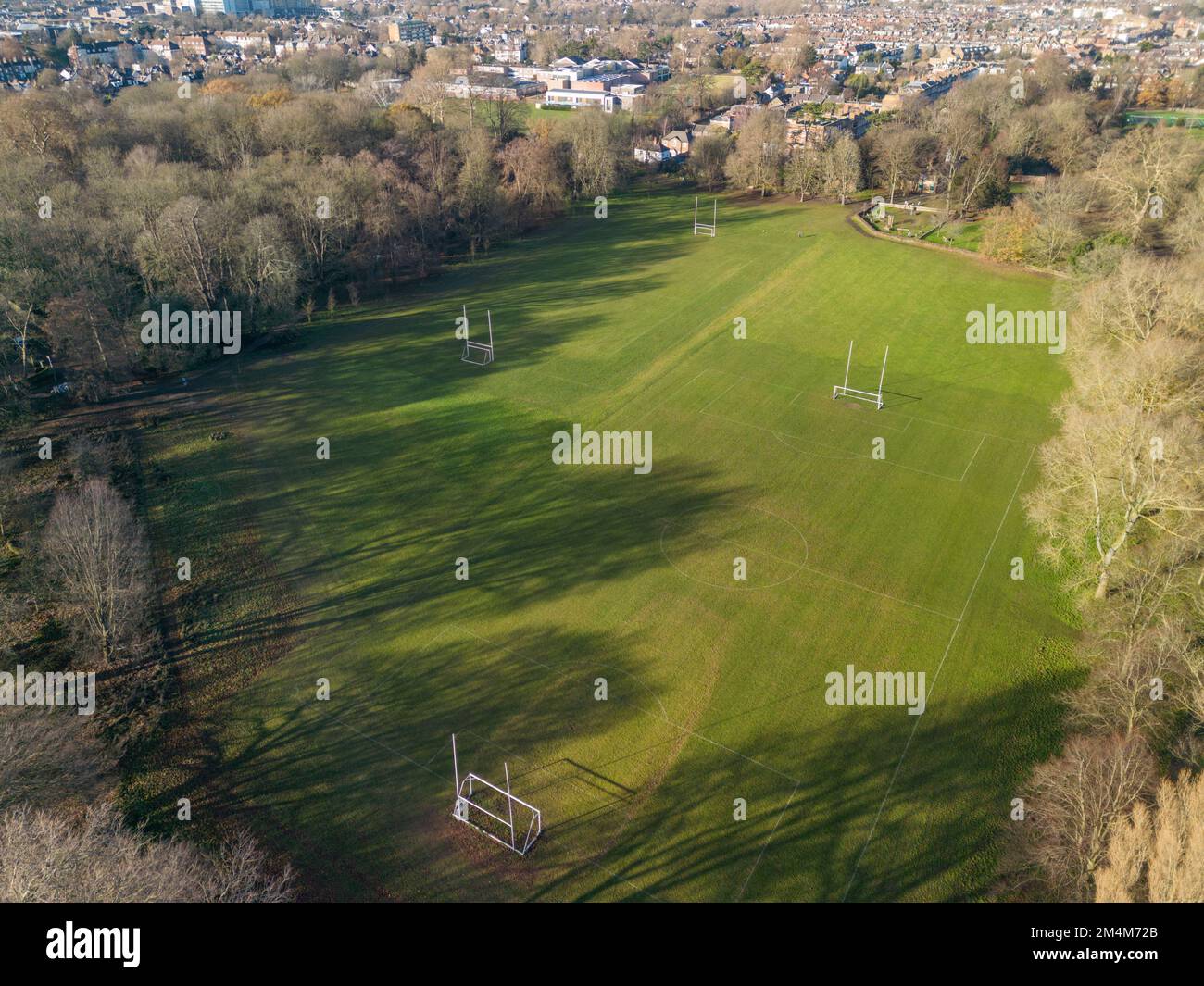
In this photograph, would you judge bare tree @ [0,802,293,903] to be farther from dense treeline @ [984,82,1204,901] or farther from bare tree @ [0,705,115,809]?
dense treeline @ [984,82,1204,901]

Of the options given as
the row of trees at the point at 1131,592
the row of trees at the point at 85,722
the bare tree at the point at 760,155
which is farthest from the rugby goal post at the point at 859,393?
the bare tree at the point at 760,155

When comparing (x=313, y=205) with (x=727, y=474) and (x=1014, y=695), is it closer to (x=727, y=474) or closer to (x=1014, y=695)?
(x=727, y=474)

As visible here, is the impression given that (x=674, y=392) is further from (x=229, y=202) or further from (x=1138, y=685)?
(x=229, y=202)

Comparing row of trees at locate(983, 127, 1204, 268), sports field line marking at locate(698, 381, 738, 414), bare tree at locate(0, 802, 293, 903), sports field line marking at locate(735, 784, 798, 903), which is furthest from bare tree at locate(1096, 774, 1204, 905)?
row of trees at locate(983, 127, 1204, 268)

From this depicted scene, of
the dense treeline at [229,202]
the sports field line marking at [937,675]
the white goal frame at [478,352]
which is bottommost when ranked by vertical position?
the sports field line marking at [937,675]

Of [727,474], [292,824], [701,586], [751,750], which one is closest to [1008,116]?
[727,474]

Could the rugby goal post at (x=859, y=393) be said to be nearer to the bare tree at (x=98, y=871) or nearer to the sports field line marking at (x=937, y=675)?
the sports field line marking at (x=937, y=675)

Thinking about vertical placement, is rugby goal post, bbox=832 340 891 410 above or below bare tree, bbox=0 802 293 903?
above
